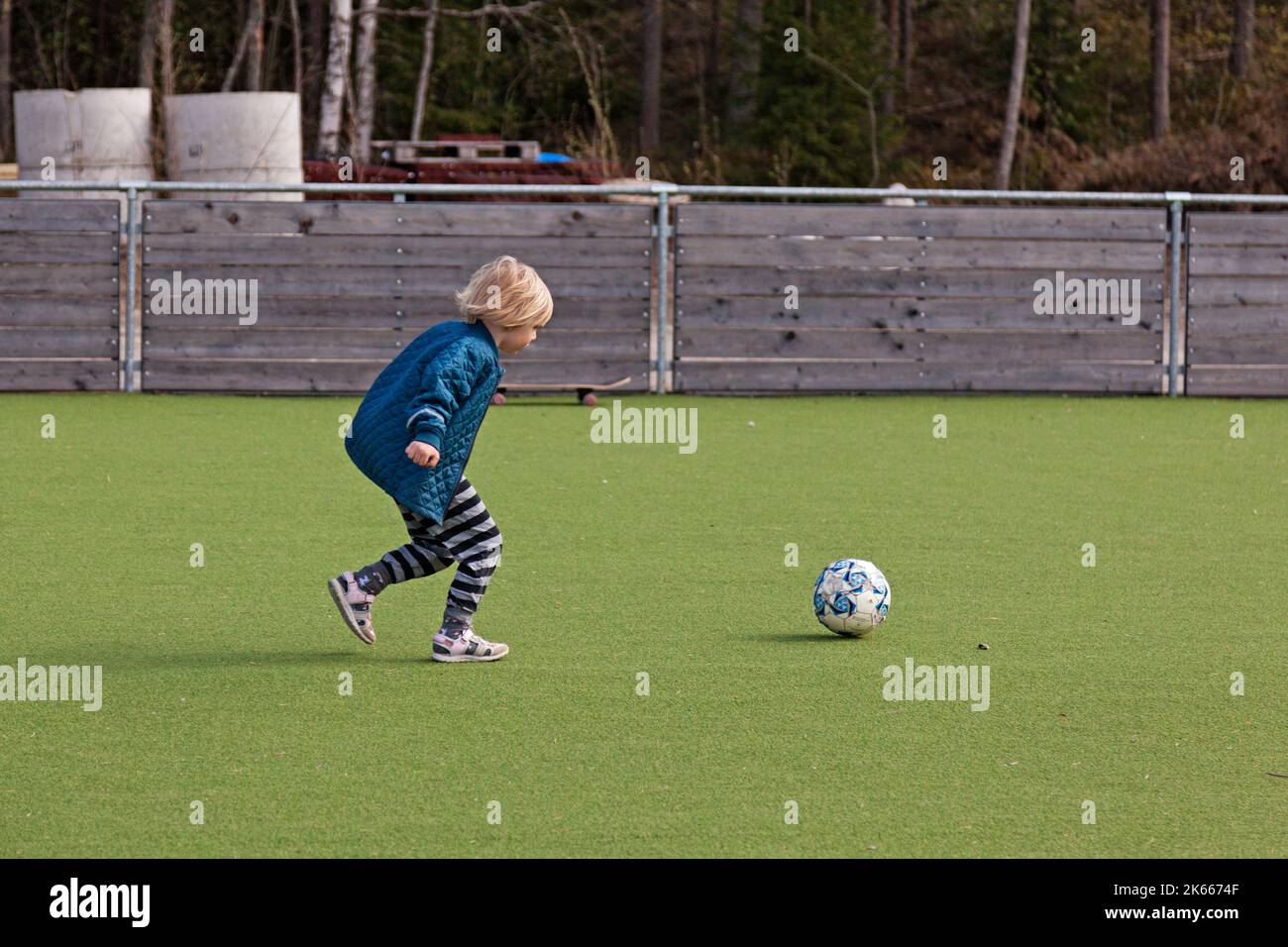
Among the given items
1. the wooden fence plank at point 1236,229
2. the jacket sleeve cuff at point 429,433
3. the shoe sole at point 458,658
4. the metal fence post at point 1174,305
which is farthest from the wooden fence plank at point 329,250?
the jacket sleeve cuff at point 429,433

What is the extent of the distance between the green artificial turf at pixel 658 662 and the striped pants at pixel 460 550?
0.25 meters

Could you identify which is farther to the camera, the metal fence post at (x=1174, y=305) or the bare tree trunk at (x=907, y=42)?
the bare tree trunk at (x=907, y=42)

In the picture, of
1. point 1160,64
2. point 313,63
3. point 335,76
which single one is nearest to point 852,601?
point 335,76

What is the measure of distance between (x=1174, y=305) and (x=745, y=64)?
22154 mm

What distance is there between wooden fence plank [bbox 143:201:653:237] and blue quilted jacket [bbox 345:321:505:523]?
1061cm

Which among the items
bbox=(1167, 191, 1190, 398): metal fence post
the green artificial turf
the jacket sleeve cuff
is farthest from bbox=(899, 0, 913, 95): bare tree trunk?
the jacket sleeve cuff

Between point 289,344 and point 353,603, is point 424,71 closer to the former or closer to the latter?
point 289,344

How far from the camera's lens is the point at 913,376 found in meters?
17.3

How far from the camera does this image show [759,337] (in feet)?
56.2

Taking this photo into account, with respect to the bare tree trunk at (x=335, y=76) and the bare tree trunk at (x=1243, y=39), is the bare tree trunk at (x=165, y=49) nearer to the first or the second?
the bare tree trunk at (x=335, y=76)

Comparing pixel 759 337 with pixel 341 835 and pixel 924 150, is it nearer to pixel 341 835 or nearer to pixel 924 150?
pixel 341 835

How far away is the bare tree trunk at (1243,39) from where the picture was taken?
1410 inches

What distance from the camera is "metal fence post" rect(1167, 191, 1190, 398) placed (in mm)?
17297

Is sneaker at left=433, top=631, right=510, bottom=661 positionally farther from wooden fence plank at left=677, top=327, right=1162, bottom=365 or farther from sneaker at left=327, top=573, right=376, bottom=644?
wooden fence plank at left=677, top=327, right=1162, bottom=365
